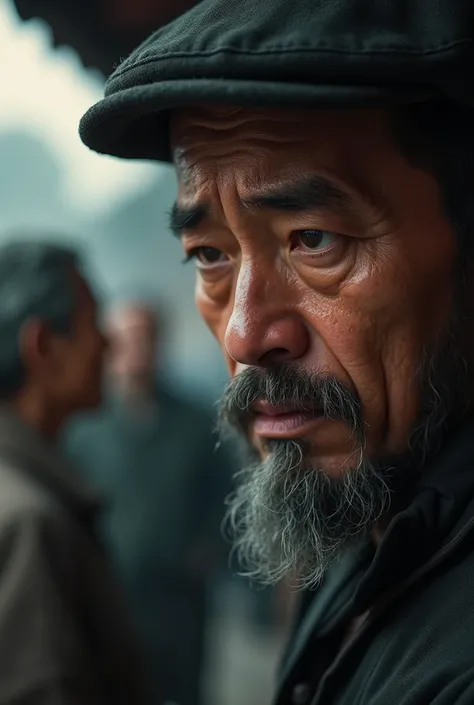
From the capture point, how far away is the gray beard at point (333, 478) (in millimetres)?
1060

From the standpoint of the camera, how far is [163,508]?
130 inches

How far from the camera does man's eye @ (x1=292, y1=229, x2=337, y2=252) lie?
1.05m

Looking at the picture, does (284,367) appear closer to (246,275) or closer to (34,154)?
(246,275)

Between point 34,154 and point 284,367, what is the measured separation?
3319mm

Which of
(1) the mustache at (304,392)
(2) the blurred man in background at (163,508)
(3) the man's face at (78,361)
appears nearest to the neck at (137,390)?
(2) the blurred man in background at (163,508)

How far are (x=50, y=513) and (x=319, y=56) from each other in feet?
3.92

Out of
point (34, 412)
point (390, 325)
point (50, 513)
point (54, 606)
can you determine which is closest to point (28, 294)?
point (34, 412)

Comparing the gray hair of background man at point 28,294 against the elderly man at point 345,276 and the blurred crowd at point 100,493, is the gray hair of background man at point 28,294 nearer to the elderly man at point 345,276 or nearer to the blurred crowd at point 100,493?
the blurred crowd at point 100,493

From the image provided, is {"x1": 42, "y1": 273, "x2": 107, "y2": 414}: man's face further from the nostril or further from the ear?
the nostril

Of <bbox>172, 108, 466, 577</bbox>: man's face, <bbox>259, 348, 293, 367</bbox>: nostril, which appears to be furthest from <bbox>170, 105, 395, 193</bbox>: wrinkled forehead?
<bbox>259, 348, 293, 367</bbox>: nostril

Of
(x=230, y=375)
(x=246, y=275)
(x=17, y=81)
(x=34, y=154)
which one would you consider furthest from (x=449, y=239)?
(x=34, y=154)

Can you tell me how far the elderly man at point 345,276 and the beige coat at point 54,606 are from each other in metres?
0.62

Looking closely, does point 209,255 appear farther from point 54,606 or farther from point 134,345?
Result: point 134,345

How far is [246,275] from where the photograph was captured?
3.50 ft
